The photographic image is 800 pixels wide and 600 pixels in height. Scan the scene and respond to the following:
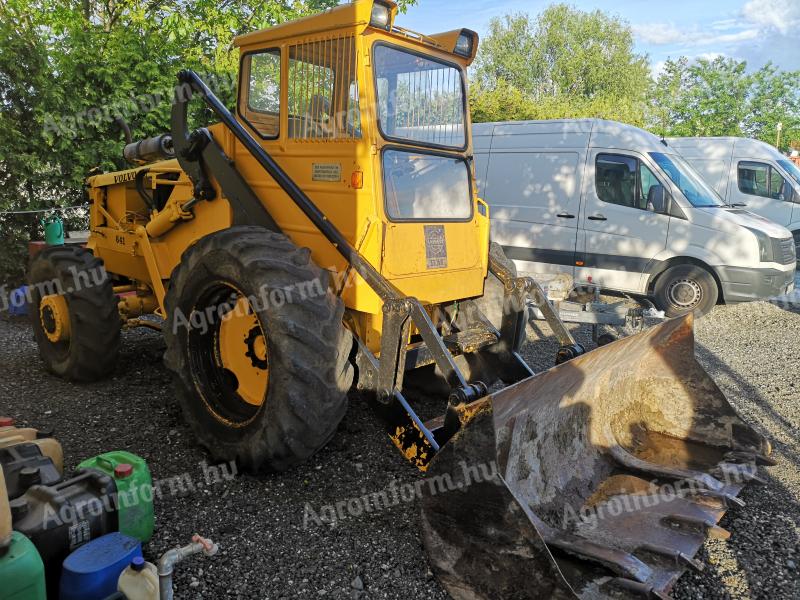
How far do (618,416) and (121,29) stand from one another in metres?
9.81

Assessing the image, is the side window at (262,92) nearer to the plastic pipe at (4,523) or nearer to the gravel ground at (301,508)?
the gravel ground at (301,508)

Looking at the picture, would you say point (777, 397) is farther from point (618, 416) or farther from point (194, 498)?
point (194, 498)

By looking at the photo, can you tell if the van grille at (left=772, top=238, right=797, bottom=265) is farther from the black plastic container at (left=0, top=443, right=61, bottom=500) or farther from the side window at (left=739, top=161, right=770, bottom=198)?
the black plastic container at (left=0, top=443, right=61, bottom=500)

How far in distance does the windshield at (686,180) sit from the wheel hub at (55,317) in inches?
295

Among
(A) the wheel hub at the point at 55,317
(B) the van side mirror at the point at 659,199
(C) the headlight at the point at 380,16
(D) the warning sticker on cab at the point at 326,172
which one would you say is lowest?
(A) the wheel hub at the point at 55,317

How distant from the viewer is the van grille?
819cm

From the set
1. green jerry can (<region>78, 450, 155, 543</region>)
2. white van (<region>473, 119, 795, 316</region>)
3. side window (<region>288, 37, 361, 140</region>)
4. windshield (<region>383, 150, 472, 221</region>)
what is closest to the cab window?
white van (<region>473, 119, 795, 316</region>)

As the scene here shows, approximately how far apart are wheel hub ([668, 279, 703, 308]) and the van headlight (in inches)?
34.5

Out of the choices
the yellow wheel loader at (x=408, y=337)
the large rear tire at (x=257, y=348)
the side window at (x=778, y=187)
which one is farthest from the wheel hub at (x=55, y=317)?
the side window at (x=778, y=187)

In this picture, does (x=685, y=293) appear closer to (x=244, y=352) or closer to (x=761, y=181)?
(x=761, y=181)

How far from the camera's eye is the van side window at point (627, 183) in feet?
27.5

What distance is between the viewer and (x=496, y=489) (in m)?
2.41

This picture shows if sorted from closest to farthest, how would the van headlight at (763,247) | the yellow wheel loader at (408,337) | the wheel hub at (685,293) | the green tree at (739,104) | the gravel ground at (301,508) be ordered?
the yellow wheel loader at (408,337) < the gravel ground at (301,508) < the van headlight at (763,247) < the wheel hub at (685,293) < the green tree at (739,104)

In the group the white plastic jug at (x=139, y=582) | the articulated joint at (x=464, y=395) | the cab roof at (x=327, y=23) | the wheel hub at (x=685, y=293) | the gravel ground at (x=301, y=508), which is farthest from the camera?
the wheel hub at (x=685, y=293)
